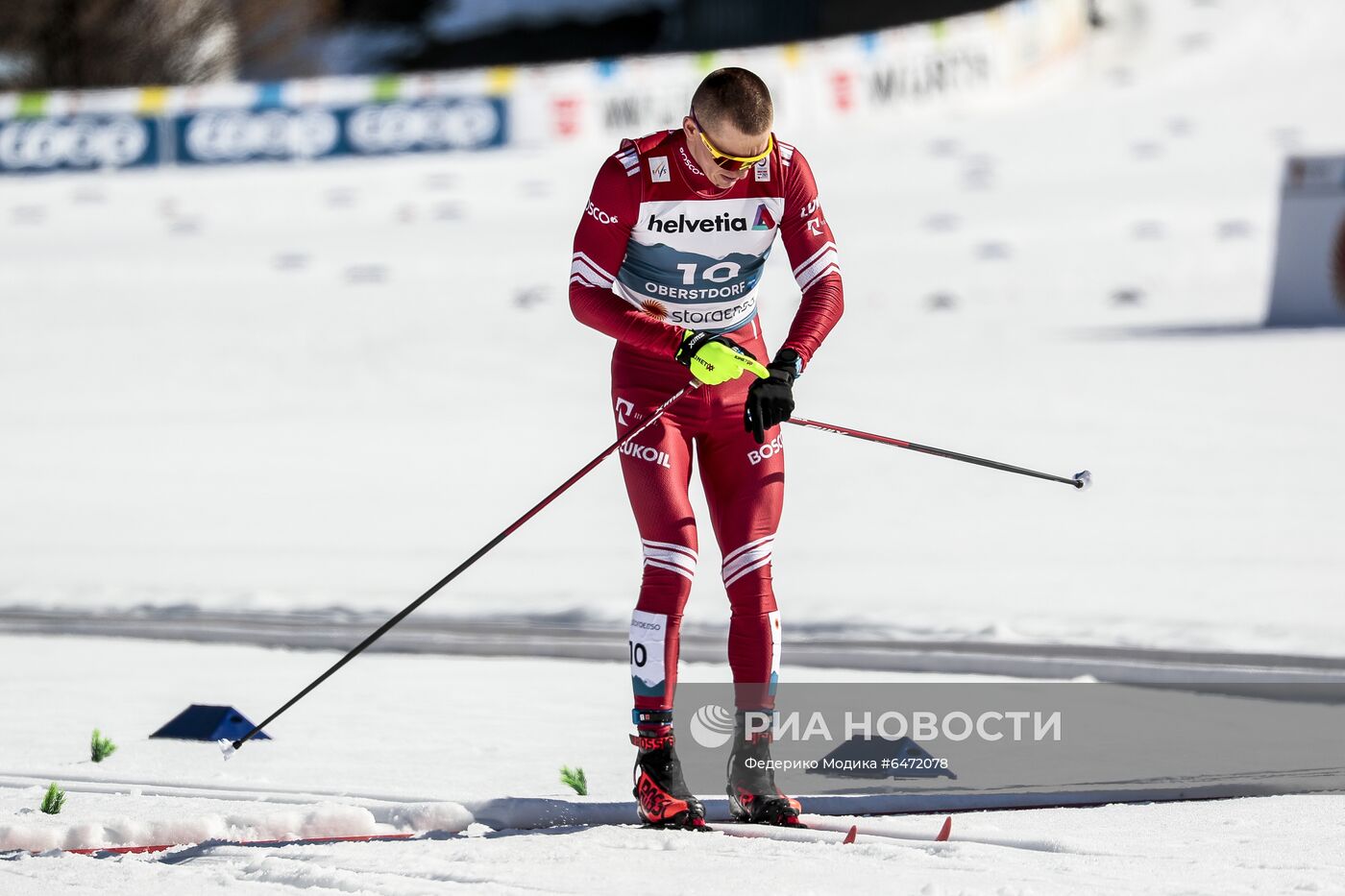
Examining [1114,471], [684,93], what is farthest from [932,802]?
[684,93]

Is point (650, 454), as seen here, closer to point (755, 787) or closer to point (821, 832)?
point (755, 787)

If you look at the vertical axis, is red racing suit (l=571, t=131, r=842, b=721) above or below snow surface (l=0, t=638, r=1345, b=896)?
above

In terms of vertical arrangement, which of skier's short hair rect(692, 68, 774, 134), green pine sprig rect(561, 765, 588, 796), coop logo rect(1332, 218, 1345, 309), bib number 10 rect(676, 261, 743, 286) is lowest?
green pine sprig rect(561, 765, 588, 796)

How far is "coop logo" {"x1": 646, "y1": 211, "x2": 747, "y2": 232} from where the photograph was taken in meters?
4.56

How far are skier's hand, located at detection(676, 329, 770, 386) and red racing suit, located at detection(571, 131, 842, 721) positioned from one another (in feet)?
0.20

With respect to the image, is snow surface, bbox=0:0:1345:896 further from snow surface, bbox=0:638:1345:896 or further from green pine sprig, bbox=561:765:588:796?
green pine sprig, bbox=561:765:588:796

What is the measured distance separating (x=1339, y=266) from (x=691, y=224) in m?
10.5

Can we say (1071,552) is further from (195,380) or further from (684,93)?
(684,93)

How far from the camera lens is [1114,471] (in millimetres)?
9703

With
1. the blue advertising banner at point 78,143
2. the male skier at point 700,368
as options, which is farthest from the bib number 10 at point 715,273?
the blue advertising banner at point 78,143

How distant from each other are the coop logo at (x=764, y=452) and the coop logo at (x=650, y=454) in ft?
0.71

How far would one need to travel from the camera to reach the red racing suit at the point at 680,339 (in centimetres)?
453

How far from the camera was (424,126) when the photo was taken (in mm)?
21750

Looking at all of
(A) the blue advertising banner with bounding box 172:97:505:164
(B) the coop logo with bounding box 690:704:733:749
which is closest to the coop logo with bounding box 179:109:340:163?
(A) the blue advertising banner with bounding box 172:97:505:164
